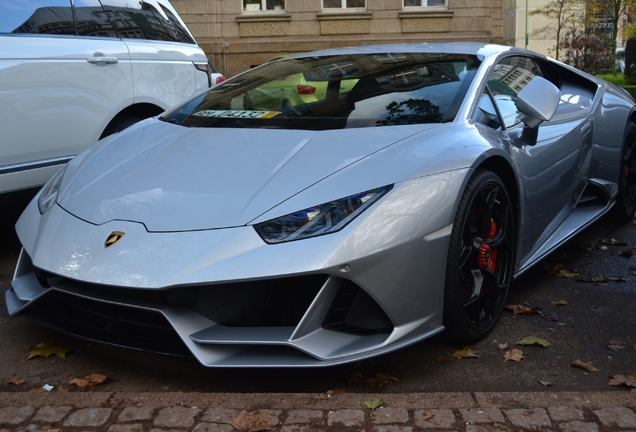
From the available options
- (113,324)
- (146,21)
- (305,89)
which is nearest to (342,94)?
(305,89)

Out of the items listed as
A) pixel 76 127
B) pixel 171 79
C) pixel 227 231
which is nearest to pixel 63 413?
pixel 227 231

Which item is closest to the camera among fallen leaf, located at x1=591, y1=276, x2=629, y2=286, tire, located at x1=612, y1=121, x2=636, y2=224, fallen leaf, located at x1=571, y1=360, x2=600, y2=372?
fallen leaf, located at x1=571, y1=360, x2=600, y2=372

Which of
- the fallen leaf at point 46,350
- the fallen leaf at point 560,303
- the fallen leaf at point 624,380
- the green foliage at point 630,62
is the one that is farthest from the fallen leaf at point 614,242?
the green foliage at point 630,62

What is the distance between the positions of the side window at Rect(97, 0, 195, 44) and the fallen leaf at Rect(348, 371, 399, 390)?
10.6ft

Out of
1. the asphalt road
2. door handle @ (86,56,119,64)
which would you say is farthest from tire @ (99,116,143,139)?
the asphalt road

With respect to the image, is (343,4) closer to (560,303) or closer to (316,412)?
(560,303)

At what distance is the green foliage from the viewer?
63.4ft

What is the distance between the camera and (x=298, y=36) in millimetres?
21453

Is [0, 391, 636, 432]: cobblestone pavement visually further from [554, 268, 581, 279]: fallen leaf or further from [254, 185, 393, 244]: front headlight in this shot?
[554, 268, 581, 279]: fallen leaf

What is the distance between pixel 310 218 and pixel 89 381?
1049 mm

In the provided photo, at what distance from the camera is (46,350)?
3176 mm

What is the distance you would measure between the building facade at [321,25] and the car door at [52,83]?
16550 mm

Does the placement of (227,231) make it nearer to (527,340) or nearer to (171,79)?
(527,340)

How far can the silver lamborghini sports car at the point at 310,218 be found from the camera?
2.64 meters
